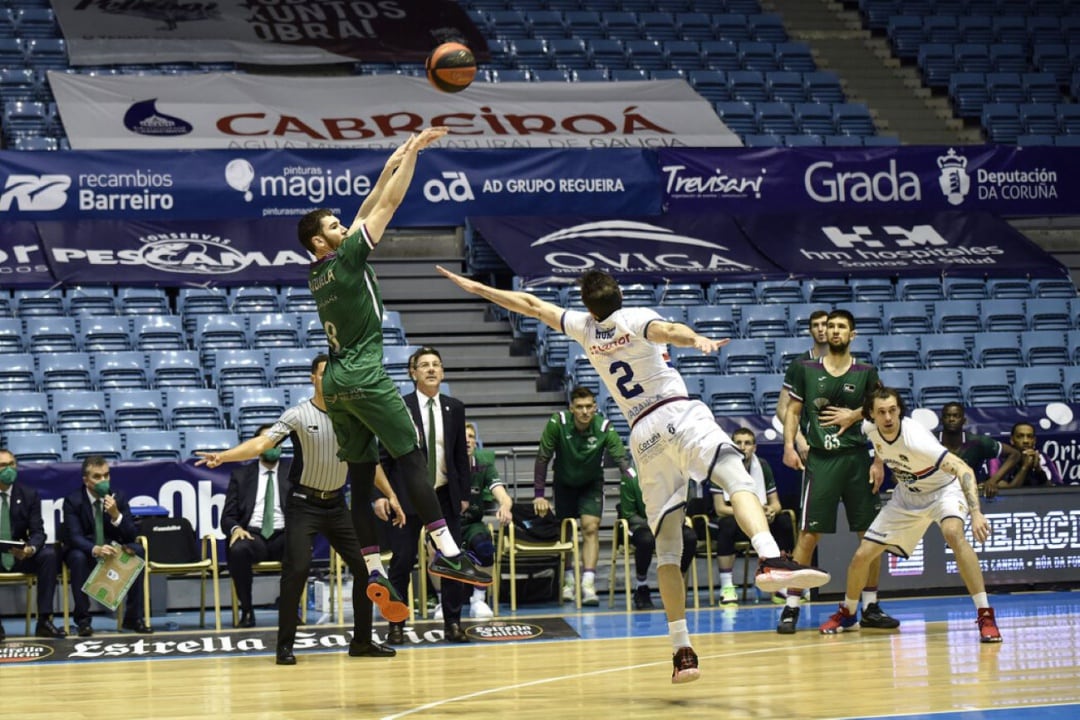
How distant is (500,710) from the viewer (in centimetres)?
846

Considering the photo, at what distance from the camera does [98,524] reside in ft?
42.1

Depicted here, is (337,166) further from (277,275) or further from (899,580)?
(899,580)

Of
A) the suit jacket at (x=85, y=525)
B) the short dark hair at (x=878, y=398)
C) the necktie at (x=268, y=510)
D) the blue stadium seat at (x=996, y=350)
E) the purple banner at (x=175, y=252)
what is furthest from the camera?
the blue stadium seat at (x=996, y=350)

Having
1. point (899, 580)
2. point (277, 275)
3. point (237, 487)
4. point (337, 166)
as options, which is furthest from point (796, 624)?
point (337, 166)

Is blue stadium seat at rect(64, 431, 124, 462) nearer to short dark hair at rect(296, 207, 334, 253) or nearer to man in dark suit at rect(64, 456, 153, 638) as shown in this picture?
man in dark suit at rect(64, 456, 153, 638)

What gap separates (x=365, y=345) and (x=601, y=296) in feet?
4.54

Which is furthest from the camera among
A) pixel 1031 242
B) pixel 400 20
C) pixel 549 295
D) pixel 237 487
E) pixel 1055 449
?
pixel 400 20

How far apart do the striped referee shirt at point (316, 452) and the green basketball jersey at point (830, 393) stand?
372cm

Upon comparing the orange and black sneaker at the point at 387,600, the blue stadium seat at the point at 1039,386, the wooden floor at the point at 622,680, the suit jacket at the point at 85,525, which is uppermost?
the blue stadium seat at the point at 1039,386

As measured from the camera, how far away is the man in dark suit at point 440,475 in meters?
11.9

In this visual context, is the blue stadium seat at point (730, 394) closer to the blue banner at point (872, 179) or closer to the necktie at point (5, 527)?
the blue banner at point (872, 179)

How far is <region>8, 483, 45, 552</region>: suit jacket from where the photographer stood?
12.9 metres

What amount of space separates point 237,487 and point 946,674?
6750mm

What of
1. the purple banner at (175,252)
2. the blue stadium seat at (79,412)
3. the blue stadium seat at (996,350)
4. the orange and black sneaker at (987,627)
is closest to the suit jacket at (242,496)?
the blue stadium seat at (79,412)
